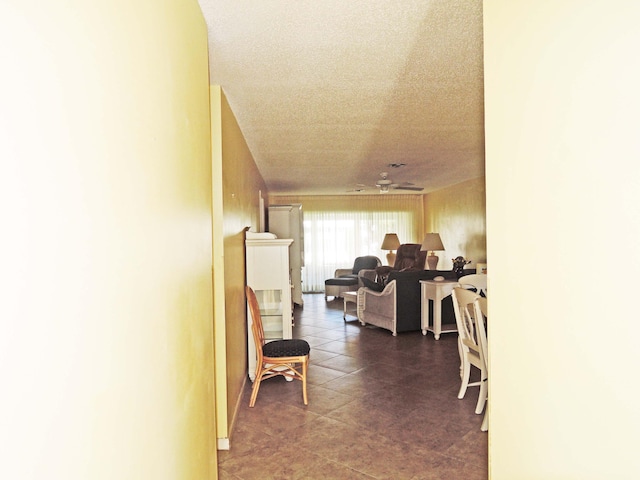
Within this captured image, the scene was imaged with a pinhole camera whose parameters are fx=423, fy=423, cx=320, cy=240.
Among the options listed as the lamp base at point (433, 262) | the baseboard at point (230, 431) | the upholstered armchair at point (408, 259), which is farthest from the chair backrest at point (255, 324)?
the lamp base at point (433, 262)

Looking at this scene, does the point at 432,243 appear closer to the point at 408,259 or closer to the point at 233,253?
the point at 408,259

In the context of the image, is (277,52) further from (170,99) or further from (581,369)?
(581,369)

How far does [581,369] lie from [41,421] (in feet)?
3.93

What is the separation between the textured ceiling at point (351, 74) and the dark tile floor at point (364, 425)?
7.89 ft

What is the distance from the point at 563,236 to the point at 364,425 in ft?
7.73

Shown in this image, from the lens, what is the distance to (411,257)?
8258 millimetres

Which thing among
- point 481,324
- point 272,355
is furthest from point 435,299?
point 272,355

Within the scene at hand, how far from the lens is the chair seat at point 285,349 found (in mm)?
3504

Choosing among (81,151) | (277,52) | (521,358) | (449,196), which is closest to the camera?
(81,151)

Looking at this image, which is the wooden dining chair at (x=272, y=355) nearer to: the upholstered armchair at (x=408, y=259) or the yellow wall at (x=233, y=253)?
the yellow wall at (x=233, y=253)

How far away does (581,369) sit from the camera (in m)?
1.09

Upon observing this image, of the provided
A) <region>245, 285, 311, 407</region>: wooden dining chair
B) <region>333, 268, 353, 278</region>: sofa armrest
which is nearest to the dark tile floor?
<region>245, 285, 311, 407</region>: wooden dining chair

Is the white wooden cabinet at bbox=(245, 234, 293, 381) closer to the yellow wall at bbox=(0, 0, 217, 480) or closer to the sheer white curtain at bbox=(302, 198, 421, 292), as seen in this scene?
the yellow wall at bbox=(0, 0, 217, 480)

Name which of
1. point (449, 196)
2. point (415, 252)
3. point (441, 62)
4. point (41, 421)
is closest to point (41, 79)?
point (41, 421)
